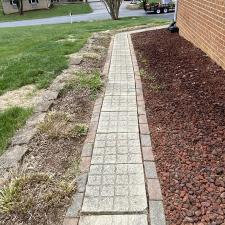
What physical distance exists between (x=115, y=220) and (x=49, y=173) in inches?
42.4

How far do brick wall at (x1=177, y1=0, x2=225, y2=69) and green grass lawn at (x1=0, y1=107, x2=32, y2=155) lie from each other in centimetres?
410

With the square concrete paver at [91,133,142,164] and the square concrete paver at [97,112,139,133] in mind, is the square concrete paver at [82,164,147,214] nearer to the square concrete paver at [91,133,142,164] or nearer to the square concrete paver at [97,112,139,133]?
the square concrete paver at [91,133,142,164]

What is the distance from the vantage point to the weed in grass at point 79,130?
479 cm

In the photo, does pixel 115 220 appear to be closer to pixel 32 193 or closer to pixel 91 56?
pixel 32 193

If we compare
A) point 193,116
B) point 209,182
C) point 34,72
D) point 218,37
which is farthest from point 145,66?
point 209,182

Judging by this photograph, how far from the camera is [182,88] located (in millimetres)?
6344

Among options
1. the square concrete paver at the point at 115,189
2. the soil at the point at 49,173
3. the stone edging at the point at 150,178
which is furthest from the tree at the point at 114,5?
the square concrete paver at the point at 115,189

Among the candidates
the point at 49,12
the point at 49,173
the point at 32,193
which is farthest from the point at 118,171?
the point at 49,12

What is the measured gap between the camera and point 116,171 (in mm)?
3883

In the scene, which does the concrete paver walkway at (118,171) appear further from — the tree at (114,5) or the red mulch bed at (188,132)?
the tree at (114,5)

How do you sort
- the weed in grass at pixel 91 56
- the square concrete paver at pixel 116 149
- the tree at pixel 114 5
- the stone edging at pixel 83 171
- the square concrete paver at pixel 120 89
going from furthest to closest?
the tree at pixel 114 5 → the weed in grass at pixel 91 56 → the square concrete paver at pixel 120 89 → the square concrete paver at pixel 116 149 → the stone edging at pixel 83 171

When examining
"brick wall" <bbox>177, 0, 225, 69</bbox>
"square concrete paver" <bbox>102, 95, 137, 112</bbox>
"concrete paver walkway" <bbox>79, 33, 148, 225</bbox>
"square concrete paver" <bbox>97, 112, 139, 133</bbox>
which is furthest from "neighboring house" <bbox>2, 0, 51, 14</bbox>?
"square concrete paver" <bbox>97, 112, 139, 133</bbox>

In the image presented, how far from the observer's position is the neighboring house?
167 feet

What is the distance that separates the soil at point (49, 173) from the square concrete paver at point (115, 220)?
0.24m
